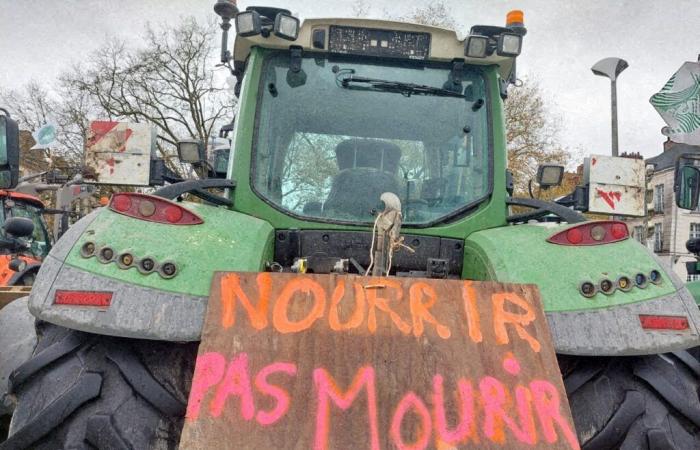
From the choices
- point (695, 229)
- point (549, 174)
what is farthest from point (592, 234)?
point (695, 229)

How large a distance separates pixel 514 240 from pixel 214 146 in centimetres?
355

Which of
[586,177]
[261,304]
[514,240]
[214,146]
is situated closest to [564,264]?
[514,240]

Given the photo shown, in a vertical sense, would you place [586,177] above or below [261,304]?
above

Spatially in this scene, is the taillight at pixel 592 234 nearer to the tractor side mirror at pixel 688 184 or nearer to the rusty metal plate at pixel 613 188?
the rusty metal plate at pixel 613 188

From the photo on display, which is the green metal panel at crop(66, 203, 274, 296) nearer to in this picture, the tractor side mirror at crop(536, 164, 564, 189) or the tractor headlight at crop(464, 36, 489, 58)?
the tractor headlight at crop(464, 36, 489, 58)

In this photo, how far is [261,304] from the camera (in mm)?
2283

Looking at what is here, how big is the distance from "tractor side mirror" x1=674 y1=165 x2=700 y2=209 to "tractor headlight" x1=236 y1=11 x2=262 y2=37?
296cm

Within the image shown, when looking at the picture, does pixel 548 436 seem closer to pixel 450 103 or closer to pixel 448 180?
pixel 448 180

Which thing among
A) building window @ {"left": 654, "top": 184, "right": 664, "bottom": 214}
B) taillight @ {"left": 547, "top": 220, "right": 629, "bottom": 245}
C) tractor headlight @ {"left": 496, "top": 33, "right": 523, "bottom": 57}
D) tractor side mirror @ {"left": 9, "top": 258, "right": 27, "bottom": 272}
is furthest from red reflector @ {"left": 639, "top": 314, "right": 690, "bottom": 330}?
building window @ {"left": 654, "top": 184, "right": 664, "bottom": 214}

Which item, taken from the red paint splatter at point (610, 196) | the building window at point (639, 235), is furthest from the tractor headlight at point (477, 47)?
the building window at point (639, 235)

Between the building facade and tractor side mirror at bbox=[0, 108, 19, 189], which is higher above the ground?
the building facade

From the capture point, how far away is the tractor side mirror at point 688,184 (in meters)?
4.19

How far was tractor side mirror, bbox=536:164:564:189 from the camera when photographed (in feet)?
13.7

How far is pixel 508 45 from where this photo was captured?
12.1ft
